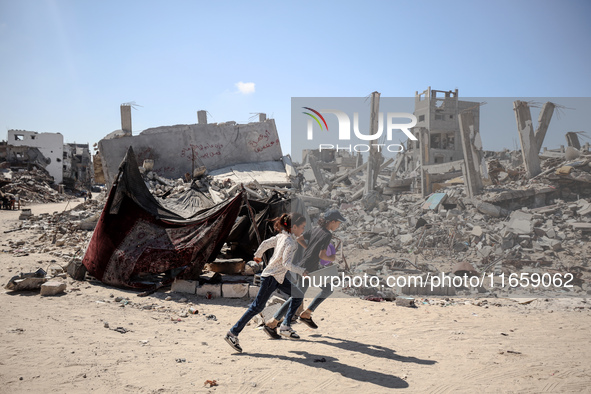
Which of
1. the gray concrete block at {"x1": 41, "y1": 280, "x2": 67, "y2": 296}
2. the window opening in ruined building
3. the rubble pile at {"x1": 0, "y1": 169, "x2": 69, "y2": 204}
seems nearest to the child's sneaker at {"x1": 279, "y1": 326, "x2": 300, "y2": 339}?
the gray concrete block at {"x1": 41, "y1": 280, "x2": 67, "y2": 296}

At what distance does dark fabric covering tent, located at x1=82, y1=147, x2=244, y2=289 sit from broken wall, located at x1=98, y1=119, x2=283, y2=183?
23.9ft

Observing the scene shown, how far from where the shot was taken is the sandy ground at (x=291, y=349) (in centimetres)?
318

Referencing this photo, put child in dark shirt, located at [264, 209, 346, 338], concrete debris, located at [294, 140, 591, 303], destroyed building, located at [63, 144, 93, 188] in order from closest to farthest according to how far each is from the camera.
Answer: child in dark shirt, located at [264, 209, 346, 338] < concrete debris, located at [294, 140, 591, 303] < destroyed building, located at [63, 144, 93, 188]

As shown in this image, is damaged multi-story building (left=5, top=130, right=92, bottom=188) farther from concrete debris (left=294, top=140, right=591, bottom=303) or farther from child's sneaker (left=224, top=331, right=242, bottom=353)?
child's sneaker (left=224, top=331, right=242, bottom=353)

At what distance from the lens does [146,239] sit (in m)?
6.35

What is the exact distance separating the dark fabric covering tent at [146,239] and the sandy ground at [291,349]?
1.54 feet

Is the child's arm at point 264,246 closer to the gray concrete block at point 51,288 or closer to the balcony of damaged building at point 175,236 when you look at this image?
the balcony of damaged building at point 175,236

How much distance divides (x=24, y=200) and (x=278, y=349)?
95.6 ft

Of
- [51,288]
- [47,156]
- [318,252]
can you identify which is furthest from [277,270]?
[47,156]

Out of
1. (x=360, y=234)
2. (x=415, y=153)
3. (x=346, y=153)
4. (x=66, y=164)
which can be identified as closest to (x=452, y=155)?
(x=415, y=153)

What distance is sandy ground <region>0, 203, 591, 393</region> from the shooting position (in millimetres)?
3178

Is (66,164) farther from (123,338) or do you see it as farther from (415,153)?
(123,338)

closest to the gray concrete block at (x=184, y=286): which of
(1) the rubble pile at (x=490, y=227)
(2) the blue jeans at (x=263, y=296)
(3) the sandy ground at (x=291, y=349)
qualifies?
(3) the sandy ground at (x=291, y=349)

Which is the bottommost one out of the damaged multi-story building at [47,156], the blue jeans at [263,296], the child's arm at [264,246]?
the blue jeans at [263,296]
